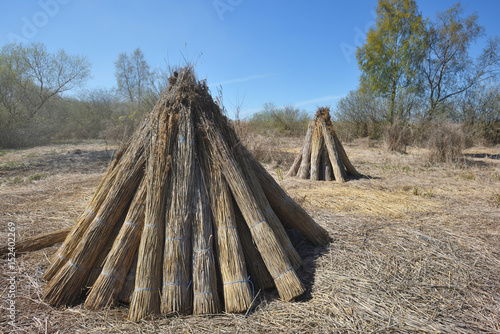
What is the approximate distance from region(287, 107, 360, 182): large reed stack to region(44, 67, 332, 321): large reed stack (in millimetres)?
4586

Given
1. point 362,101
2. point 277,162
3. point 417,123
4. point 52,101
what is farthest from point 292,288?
point 52,101

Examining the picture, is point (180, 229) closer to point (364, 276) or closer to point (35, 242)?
point (364, 276)

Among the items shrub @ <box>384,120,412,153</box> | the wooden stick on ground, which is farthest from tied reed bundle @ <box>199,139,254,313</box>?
shrub @ <box>384,120,412,153</box>

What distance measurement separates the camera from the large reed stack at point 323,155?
22.7 ft

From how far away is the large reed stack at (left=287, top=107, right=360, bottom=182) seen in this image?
692cm

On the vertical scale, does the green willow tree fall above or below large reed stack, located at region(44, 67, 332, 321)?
above

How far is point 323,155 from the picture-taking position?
A: 7.12 meters

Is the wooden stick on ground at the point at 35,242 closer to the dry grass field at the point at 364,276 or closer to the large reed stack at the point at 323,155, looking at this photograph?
the dry grass field at the point at 364,276

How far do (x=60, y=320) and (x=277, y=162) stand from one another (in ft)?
26.6

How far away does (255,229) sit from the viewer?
93.7 inches

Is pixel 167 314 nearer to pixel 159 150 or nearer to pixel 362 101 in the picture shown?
pixel 159 150

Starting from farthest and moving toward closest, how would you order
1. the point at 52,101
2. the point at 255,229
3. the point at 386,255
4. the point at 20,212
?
the point at 52,101, the point at 20,212, the point at 386,255, the point at 255,229

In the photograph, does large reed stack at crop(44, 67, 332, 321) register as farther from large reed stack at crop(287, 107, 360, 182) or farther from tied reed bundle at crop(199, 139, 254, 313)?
large reed stack at crop(287, 107, 360, 182)

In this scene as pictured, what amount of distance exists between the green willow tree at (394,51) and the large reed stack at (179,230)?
1654 centimetres
